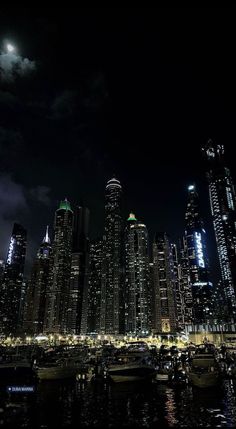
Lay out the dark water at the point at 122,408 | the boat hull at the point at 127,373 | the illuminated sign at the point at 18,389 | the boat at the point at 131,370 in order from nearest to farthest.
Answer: the dark water at the point at 122,408, the illuminated sign at the point at 18,389, the boat hull at the point at 127,373, the boat at the point at 131,370

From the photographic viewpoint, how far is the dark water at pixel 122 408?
2678cm

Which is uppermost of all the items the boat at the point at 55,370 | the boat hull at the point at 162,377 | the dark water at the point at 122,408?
the boat at the point at 55,370

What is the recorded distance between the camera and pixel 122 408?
3198 cm

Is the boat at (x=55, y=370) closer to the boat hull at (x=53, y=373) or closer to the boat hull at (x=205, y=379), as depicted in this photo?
the boat hull at (x=53, y=373)

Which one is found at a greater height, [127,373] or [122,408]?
[127,373]

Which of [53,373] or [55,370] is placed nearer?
[53,373]

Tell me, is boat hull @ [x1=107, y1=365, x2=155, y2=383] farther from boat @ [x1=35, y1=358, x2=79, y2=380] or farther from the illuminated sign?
the illuminated sign

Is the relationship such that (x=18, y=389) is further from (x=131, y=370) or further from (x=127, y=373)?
(x=131, y=370)

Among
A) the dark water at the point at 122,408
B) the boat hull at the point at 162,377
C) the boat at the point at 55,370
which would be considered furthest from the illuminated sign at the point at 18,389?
the boat hull at the point at 162,377

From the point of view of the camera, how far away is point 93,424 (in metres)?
26.6

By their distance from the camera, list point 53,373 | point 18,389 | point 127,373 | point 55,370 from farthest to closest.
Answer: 1. point 55,370
2. point 53,373
3. point 127,373
4. point 18,389

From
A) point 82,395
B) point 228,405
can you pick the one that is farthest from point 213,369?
point 82,395

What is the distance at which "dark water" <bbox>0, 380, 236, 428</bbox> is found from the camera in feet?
87.9

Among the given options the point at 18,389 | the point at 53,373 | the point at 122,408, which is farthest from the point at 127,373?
the point at 18,389
